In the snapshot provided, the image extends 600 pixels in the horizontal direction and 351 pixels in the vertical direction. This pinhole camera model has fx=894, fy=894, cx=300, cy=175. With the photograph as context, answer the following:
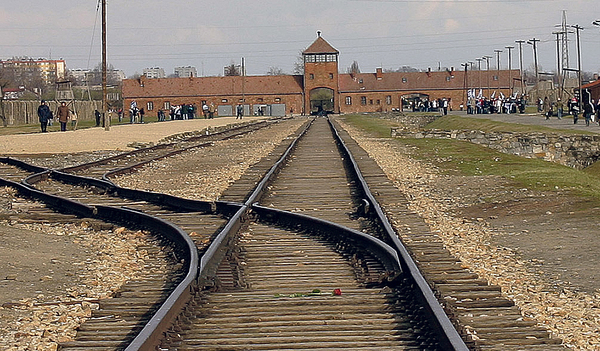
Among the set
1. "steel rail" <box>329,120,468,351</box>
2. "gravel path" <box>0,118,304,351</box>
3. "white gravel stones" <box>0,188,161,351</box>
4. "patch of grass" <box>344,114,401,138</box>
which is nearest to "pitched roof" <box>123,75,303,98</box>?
"patch of grass" <box>344,114,401,138</box>

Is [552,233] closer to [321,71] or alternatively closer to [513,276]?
[513,276]

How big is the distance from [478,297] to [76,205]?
24.5 feet

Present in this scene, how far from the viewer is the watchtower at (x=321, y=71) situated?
436 ft

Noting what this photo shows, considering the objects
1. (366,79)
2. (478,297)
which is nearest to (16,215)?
(478,297)

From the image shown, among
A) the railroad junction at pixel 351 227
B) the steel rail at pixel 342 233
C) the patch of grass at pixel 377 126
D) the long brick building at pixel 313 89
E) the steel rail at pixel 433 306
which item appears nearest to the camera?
the steel rail at pixel 433 306

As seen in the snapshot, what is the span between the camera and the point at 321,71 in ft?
439

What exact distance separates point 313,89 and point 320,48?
654 centimetres

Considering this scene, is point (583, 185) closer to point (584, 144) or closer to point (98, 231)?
point (98, 231)

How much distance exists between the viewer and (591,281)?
24.3 ft

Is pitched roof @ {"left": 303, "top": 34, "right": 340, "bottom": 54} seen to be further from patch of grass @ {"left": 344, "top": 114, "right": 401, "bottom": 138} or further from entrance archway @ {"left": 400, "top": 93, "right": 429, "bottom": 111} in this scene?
patch of grass @ {"left": 344, "top": 114, "right": 401, "bottom": 138}

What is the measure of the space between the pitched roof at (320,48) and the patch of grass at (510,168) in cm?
10455

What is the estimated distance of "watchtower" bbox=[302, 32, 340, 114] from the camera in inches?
5231

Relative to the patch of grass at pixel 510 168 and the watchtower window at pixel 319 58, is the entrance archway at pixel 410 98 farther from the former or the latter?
the patch of grass at pixel 510 168

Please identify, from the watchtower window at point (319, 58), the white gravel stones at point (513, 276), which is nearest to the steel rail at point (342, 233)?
the white gravel stones at point (513, 276)
